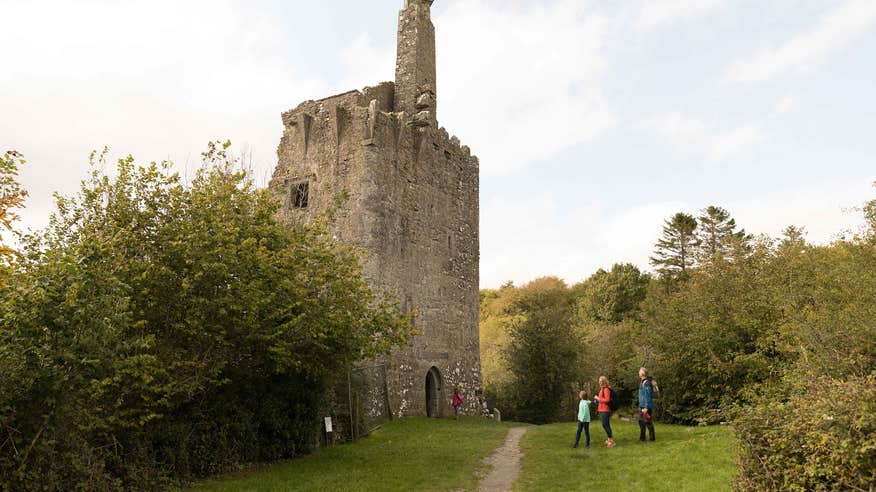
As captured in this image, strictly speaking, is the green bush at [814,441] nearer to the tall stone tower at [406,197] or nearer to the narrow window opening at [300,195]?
the tall stone tower at [406,197]

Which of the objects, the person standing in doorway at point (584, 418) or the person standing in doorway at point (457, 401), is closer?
the person standing in doorway at point (584, 418)

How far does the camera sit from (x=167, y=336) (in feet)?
42.4

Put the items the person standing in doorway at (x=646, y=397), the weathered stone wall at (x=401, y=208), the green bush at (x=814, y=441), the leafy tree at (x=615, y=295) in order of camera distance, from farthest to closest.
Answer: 1. the leafy tree at (x=615, y=295)
2. the weathered stone wall at (x=401, y=208)
3. the person standing in doorway at (x=646, y=397)
4. the green bush at (x=814, y=441)

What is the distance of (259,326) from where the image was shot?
13328 mm

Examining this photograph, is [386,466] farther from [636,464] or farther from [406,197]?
[406,197]

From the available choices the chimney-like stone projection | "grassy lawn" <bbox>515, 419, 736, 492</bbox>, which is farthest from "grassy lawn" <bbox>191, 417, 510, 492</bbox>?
the chimney-like stone projection

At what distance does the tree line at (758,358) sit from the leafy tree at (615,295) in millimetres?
2930

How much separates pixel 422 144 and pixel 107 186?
46.4 feet

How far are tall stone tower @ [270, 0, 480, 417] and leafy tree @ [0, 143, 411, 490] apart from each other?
252 inches

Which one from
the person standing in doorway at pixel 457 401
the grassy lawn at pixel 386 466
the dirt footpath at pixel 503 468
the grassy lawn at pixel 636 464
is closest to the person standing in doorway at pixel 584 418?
the grassy lawn at pixel 636 464

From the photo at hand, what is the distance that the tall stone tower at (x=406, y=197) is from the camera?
23.2m

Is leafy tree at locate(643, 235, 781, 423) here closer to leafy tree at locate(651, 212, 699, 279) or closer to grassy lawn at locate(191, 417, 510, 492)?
grassy lawn at locate(191, 417, 510, 492)

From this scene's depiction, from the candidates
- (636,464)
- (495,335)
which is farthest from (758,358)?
(495,335)

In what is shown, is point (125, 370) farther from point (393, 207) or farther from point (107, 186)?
point (393, 207)
